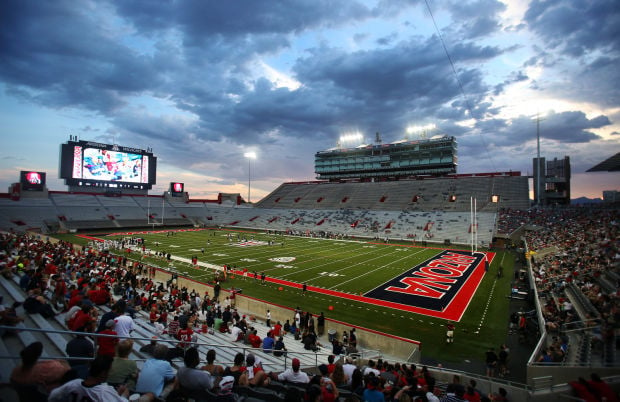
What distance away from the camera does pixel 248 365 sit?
18.4 feet

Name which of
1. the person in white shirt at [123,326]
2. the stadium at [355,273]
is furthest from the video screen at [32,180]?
the person in white shirt at [123,326]

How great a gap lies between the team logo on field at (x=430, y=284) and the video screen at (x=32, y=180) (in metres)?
59.5

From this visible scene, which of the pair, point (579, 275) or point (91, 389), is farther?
point (579, 275)

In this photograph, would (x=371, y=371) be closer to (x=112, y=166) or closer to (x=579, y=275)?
(x=579, y=275)

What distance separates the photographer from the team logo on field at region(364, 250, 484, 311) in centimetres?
1803

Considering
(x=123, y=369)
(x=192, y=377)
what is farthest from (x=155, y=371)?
(x=192, y=377)

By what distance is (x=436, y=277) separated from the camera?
23188 mm

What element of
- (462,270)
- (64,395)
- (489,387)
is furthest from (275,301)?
(462,270)

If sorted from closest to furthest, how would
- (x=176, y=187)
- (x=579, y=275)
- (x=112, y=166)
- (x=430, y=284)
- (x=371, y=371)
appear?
(x=371, y=371) → (x=579, y=275) → (x=430, y=284) → (x=112, y=166) → (x=176, y=187)

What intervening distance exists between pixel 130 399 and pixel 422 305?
16.0 metres

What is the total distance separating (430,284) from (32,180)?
62438 millimetres

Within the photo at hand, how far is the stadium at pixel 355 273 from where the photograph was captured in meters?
8.59

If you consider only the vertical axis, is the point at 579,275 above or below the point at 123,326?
below

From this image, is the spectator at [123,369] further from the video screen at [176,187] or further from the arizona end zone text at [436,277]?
the video screen at [176,187]
